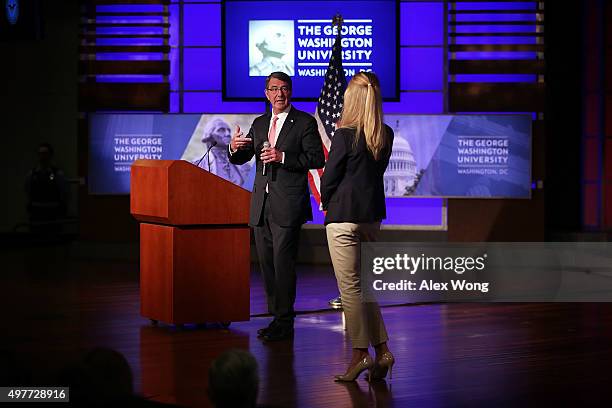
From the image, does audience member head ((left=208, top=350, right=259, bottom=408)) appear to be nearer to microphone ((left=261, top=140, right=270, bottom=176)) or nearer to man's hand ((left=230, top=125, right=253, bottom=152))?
microphone ((left=261, top=140, right=270, bottom=176))

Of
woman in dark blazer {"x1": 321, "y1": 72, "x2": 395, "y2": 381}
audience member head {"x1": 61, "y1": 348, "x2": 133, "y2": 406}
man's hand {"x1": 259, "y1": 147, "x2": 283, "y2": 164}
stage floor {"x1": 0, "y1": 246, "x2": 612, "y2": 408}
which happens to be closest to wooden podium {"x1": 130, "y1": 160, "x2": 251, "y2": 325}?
stage floor {"x1": 0, "y1": 246, "x2": 612, "y2": 408}

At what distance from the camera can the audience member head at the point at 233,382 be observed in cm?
260

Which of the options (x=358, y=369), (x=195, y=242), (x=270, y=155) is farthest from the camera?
(x=195, y=242)

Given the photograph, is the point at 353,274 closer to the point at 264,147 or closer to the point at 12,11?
the point at 264,147

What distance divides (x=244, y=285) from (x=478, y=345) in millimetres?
1524

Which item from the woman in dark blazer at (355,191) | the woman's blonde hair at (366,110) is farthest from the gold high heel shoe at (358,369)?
the woman's blonde hair at (366,110)

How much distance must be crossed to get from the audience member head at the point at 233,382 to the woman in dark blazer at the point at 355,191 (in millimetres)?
2148

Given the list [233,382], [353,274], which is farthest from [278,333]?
[233,382]

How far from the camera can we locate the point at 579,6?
1234 cm

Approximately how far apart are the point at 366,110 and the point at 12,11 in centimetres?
385

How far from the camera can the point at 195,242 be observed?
254 inches

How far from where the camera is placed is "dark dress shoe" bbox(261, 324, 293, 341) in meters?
6.25

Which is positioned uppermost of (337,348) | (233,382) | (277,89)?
(277,89)

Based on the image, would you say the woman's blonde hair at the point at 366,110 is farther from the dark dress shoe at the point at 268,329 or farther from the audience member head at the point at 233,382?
the audience member head at the point at 233,382
